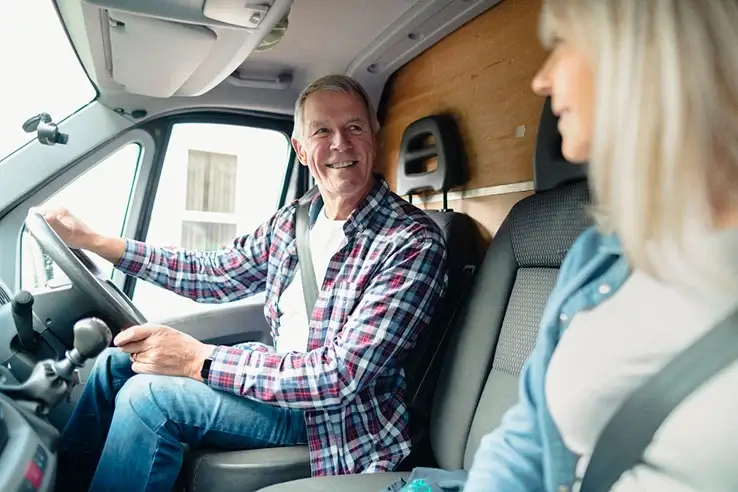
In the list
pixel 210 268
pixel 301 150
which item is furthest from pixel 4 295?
pixel 301 150

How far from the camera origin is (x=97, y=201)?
2246 mm

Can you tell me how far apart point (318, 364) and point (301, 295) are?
15.2 inches

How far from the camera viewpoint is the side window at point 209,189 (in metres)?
2.51

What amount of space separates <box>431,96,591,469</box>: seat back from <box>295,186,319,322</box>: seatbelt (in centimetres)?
39

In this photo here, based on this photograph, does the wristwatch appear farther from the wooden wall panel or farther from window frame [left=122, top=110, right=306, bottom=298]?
window frame [left=122, top=110, right=306, bottom=298]

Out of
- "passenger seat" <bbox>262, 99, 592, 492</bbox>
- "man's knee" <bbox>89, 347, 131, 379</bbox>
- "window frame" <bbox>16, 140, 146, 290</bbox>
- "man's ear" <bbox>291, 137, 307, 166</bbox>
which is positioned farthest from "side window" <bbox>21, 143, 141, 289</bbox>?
"passenger seat" <bbox>262, 99, 592, 492</bbox>

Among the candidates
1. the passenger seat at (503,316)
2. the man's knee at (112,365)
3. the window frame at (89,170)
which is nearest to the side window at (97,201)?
the window frame at (89,170)

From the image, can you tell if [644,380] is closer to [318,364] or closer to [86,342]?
[318,364]

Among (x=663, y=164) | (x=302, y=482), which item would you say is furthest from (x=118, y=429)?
(x=663, y=164)

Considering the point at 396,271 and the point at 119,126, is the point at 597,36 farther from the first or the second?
the point at 119,126

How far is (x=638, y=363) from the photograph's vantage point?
70cm

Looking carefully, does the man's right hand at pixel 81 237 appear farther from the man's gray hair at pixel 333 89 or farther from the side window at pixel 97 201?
the man's gray hair at pixel 333 89

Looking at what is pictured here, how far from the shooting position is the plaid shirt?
4.57ft

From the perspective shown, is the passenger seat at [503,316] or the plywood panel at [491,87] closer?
the passenger seat at [503,316]
